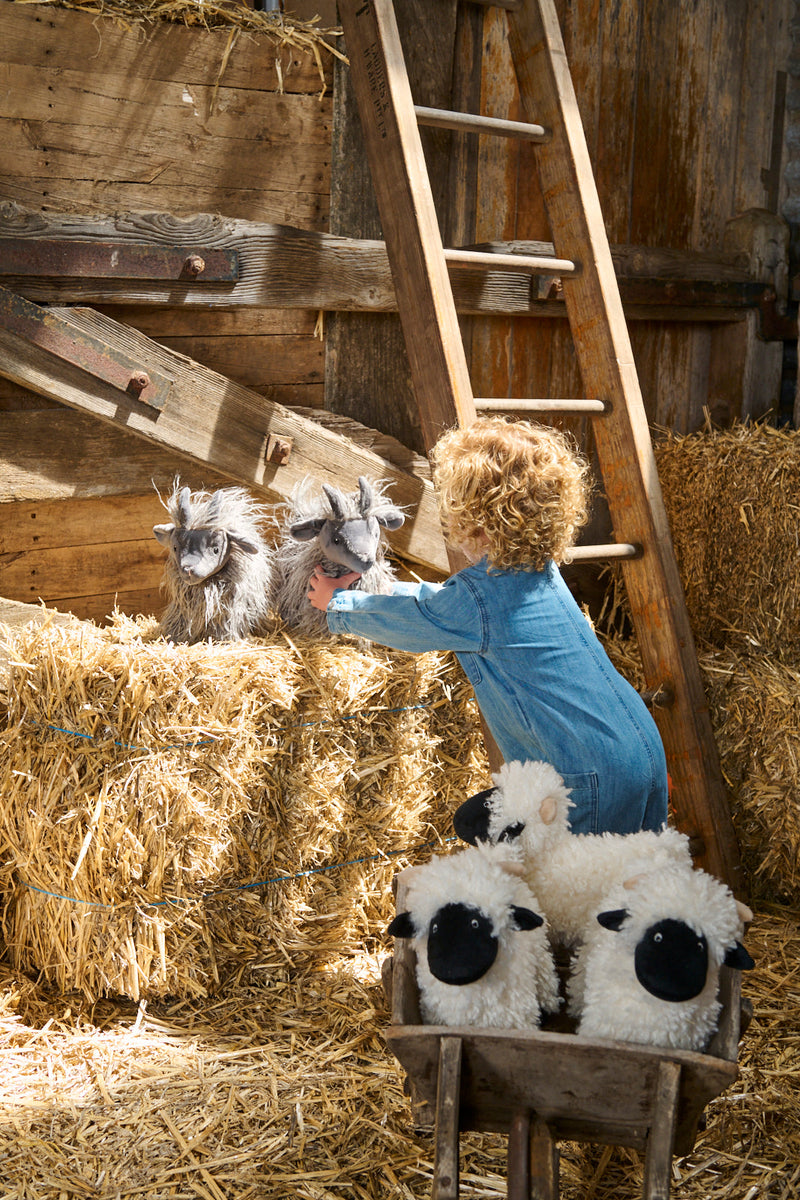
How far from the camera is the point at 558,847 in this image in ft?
5.76

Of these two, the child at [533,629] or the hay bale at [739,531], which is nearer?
the child at [533,629]

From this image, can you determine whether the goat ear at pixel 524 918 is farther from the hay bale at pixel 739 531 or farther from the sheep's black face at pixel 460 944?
the hay bale at pixel 739 531

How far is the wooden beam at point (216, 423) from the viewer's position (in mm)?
2811

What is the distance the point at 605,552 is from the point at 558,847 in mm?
1309

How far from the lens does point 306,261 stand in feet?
10.5

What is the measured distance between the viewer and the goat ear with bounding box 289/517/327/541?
2646 millimetres

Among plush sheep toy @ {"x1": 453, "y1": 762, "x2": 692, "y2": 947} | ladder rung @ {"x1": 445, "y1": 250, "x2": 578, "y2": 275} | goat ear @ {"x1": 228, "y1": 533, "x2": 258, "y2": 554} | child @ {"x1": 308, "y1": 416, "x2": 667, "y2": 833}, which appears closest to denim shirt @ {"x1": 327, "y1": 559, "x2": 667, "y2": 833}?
child @ {"x1": 308, "y1": 416, "x2": 667, "y2": 833}

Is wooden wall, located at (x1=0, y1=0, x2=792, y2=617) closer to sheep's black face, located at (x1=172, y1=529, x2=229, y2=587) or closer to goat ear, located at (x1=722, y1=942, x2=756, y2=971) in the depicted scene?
sheep's black face, located at (x1=172, y1=529, x2=229, y2=587)

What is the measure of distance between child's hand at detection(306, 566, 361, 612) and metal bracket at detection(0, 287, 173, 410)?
773 millimetres

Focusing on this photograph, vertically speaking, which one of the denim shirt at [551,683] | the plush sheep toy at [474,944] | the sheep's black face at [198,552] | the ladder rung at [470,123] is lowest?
the plush sheep toy at [474,944]

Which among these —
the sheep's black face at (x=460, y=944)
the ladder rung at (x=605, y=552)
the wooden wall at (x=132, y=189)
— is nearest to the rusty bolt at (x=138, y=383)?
the wooden wall at (x=132, y=189)

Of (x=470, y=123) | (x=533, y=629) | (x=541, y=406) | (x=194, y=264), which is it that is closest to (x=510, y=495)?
(x=533, y=629)

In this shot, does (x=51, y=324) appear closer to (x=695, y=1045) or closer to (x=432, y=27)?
(x=432, y=27)

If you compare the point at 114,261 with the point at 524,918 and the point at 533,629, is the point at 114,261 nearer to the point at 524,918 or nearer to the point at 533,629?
the point at 533,629
